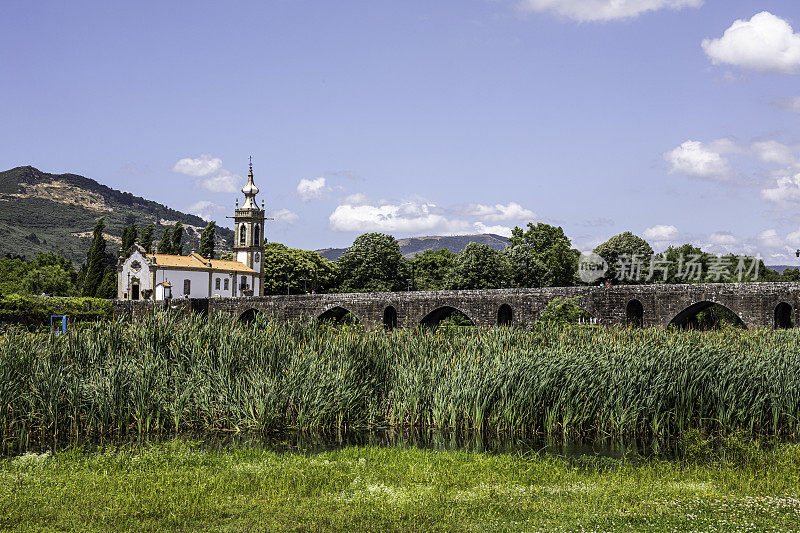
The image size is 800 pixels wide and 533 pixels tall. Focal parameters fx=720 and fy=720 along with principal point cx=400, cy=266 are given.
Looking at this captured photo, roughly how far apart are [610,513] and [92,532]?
517 cm

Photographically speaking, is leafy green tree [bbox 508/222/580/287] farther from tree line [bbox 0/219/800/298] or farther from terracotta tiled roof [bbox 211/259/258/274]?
terracotta tiled roof [bbox 211/259/258/274]

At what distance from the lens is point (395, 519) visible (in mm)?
7344

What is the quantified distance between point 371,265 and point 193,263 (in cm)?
1918

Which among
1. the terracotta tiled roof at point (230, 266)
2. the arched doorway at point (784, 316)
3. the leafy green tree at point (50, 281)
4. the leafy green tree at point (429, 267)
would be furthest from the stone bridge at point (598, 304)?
the leafy green tree at point (50, 281)

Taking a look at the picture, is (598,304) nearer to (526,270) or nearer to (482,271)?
(482,271)

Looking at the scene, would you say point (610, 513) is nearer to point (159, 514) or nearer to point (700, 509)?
point (700, 509)

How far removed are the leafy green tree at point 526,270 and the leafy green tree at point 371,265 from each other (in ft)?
46.6

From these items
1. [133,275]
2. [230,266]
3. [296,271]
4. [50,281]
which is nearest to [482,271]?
[296,271]

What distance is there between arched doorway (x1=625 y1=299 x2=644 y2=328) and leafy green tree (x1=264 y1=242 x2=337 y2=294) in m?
51.1

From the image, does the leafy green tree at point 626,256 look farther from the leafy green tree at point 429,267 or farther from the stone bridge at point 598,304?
the stone bridge at point 598,304

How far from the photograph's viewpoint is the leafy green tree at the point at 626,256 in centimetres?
7200

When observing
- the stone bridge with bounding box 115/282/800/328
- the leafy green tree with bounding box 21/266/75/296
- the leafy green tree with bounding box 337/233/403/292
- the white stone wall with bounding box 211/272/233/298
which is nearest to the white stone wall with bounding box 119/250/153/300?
the white stone wall with bounding box 211/272/233/298

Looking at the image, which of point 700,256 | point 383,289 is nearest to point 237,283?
point 383,289

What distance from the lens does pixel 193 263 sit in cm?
7669
